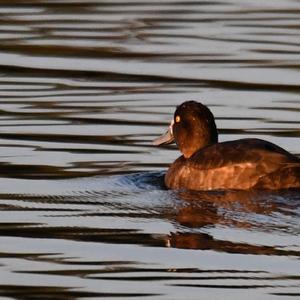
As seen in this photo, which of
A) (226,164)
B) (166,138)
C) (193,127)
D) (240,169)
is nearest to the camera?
(240,169)

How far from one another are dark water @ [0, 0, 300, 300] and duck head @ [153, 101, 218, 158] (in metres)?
0.31

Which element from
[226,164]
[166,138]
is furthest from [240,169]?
[166,138]

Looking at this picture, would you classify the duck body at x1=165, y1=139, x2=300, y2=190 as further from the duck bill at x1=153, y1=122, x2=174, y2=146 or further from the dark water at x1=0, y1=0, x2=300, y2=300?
the duck bill at x1=153, y1=122, x2=174, y2=146

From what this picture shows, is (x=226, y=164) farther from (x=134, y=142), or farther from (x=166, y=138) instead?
(x=134, y=142)

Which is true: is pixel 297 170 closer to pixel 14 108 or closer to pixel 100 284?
pixel 100 284

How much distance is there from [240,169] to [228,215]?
3.91 feet

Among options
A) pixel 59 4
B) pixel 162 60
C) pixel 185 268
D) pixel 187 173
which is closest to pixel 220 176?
pixel 187 173

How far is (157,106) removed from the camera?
1625 centimetres

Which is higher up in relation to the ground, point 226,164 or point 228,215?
point 226,164

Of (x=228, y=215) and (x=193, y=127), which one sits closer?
(x=228, y=215)

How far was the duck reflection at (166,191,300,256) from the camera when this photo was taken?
10.3m

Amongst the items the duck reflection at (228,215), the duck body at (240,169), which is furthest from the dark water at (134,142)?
the duck body at (240,169)

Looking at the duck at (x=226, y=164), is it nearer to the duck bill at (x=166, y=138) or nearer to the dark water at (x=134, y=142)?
the dark water at (x=134, y=142)

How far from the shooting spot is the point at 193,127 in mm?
13766
